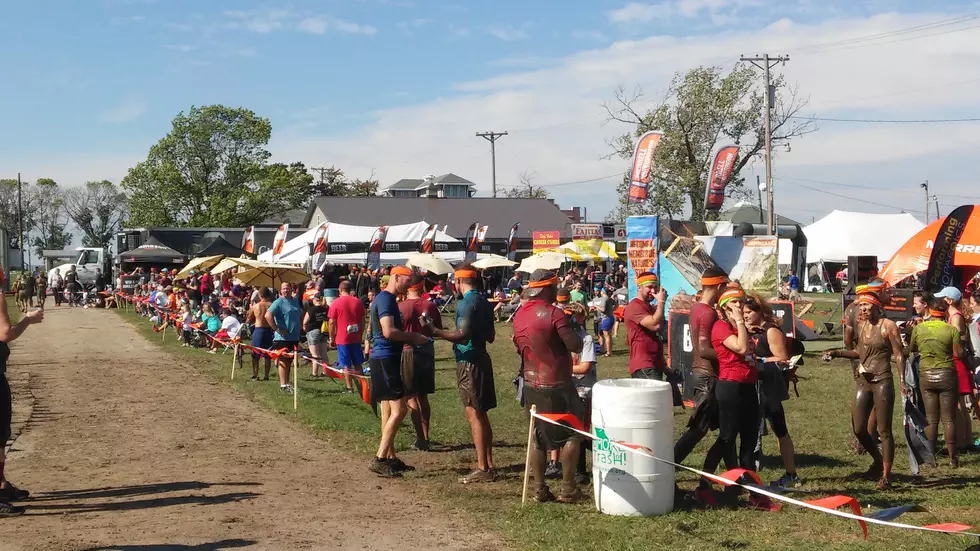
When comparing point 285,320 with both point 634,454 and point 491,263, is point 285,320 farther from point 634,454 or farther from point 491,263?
point 491,263

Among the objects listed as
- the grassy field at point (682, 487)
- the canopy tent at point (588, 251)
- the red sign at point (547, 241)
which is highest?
the red sign at point (547, 241)

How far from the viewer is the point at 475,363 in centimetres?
821

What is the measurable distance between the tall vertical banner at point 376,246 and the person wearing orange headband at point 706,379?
976 inches

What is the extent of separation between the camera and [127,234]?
48.8 m

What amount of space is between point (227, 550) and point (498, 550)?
1.76m

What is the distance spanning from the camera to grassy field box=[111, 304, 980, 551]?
6.30 metres

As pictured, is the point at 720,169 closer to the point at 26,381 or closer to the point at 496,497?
the point at 26,381

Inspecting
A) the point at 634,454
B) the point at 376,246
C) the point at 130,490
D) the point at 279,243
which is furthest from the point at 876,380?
the point at 279,243

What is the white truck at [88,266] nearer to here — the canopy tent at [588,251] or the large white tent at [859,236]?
the canopy tent at [588,251]

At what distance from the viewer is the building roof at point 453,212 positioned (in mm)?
66688

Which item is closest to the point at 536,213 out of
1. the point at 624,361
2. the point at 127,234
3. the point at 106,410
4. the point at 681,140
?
the point at 681,140

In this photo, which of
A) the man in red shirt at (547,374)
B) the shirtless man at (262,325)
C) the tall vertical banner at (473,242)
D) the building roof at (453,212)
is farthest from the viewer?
the building roof at (453,212)

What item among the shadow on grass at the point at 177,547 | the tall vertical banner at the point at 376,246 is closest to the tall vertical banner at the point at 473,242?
the tall vertical banner at the point at 376,246

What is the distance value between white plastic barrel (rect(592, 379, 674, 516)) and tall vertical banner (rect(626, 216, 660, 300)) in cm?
1296
